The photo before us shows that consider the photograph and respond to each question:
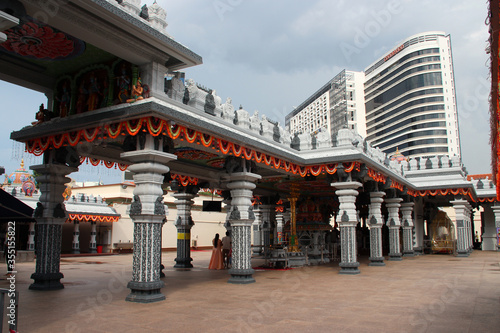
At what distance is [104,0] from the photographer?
639 cm

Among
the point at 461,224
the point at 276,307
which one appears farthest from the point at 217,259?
the point at 461,224

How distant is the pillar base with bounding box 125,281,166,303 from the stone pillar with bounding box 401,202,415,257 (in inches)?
636

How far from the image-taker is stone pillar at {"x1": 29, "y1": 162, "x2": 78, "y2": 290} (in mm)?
9289

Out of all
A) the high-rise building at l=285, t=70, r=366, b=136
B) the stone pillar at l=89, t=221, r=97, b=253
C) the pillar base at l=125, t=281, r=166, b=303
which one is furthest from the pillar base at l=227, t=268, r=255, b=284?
the high-rise building at l=285, t=70, r=366, b=136

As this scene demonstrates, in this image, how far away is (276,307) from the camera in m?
7.22

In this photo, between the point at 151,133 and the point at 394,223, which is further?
the point at 394,223

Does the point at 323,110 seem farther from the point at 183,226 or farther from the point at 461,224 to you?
the point at 183,226

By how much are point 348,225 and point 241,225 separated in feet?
14.0

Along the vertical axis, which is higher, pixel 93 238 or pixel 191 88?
pixel 191 88

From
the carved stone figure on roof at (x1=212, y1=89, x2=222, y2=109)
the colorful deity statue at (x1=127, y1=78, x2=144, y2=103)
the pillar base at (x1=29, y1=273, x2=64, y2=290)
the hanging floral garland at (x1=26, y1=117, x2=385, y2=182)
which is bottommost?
the pillar base at (x1=29, y1=273, x2=64, y2=290)

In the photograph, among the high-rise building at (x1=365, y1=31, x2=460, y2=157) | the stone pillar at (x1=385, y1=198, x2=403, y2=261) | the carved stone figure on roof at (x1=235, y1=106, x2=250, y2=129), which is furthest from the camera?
the high-rise building at (x1=365, y1=31, x2=460, y2=157)

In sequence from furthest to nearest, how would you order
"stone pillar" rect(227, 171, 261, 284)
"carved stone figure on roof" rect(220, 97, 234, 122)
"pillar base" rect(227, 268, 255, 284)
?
"stone pillar" rect(227, 171, 261, 284), "pillar base" rect(227, 268, 255, 284), "carved stone figure on roof" rect(220, 97, 234, 122)

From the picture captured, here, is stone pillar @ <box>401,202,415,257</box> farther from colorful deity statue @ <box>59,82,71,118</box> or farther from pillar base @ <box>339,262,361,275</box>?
colorful deity statue @ <box>59,82,71,118</box>

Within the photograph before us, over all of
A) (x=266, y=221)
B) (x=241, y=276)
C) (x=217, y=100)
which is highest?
(x=217, y=100)
